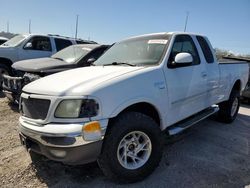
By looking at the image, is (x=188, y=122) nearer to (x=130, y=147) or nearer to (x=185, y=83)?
(x=185, y=83)

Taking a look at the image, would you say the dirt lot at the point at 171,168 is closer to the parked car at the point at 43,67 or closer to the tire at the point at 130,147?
the tire at the point at 130,147

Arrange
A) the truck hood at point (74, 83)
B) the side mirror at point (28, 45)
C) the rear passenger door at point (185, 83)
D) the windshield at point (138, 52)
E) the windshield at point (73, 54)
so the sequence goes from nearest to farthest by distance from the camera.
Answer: the truck hood at point (74, 83) → the rear passenger door at point (185, 83) → the windshield at point (138, 52) → the windshield at point (73, 54) → the side mirror at point (28, 45)

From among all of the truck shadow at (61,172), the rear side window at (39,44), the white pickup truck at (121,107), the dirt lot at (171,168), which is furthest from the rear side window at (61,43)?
the truck shadow at (61,172)

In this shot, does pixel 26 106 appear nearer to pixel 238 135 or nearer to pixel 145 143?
pixel 145 143

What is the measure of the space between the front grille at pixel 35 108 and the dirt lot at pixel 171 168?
2.70 feet

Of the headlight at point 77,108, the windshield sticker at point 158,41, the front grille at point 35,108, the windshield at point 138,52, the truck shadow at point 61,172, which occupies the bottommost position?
the truck shadow at point 61,172

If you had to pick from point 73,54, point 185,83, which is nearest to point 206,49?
point 185,83

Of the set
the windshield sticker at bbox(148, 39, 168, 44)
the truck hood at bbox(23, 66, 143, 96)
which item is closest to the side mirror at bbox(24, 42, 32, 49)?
the truck hood at bbox(23, 66, 143, 96)

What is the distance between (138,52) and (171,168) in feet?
6.05

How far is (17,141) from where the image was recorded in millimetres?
4660

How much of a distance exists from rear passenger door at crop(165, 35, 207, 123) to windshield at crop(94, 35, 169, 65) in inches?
8.3

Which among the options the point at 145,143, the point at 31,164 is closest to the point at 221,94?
the point at 145,143

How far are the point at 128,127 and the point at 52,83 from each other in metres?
1.13

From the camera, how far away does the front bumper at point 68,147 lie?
287 centimetres
